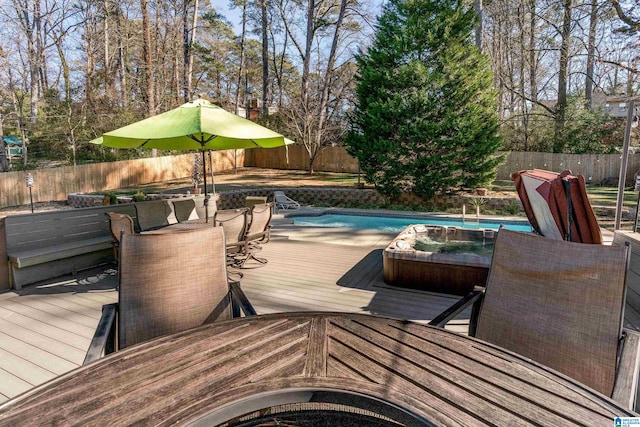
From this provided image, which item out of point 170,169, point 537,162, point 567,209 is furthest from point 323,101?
point 567,209

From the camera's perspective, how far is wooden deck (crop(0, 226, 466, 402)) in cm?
252

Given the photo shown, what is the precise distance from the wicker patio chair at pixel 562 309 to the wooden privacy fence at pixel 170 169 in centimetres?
1544

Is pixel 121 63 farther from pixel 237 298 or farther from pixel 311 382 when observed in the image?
pixel 311 382

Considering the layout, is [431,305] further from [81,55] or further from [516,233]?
[81,55]

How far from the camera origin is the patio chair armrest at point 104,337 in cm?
149

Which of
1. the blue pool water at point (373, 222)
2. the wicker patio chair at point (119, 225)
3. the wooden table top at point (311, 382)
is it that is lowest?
the blue pool water at point (373, 222)

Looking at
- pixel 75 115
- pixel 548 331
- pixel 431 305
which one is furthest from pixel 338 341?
pixel 75 115

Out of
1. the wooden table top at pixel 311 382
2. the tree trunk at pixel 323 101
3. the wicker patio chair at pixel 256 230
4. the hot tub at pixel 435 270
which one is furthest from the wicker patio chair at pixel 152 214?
the tree trunk at pixel 323 101

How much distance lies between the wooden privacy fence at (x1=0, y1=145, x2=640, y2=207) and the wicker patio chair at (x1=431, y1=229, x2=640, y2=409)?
15.4 m

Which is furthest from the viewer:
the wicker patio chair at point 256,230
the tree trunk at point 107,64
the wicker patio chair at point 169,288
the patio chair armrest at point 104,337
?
the tree trunk at point 107,64

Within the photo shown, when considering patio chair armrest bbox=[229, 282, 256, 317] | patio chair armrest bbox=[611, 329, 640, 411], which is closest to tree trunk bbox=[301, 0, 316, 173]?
patio chair armrest bbox=[229, 282, 256, 317]

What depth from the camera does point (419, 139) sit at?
36.9 ft

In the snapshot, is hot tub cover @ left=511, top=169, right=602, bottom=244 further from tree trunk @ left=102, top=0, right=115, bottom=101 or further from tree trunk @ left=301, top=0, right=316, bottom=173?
tree trunk @ left=102, top=0, right=115, bottom=101

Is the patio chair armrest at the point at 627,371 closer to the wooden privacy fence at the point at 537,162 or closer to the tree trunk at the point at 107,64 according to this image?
the wooden privacy fence at the point at 537,162
